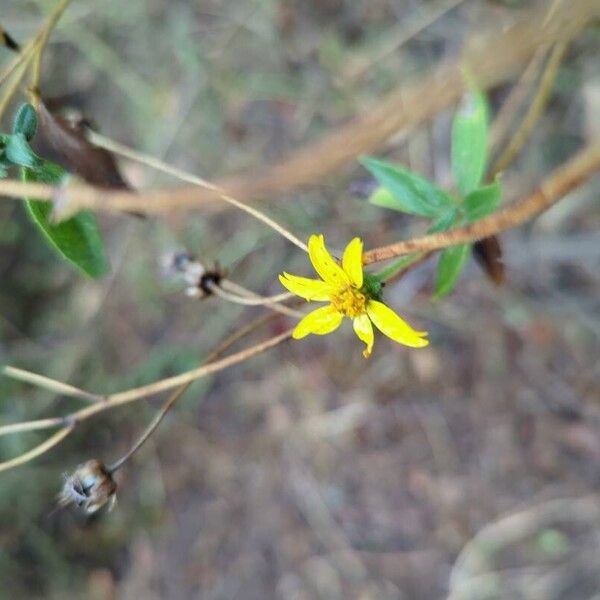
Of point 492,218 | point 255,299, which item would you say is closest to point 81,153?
point 255,299

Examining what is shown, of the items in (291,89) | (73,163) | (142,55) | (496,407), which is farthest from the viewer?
(142,55)

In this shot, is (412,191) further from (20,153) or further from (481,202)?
(20,153)

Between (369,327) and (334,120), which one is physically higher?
(334,120)

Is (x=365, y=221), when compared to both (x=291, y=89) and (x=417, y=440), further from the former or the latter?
(x=417, y=440)

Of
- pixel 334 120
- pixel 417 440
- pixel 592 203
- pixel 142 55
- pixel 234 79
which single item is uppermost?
pixel 142 55

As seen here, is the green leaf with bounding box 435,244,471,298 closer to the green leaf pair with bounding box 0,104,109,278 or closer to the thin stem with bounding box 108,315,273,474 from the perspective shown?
the thin stem with bounding box 108,315,273,474

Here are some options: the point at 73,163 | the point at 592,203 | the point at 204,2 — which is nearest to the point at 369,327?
the point at 73,163

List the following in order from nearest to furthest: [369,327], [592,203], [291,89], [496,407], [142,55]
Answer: [369,327] < [592,203] < [496,407] < [291,89] < [142,55]
